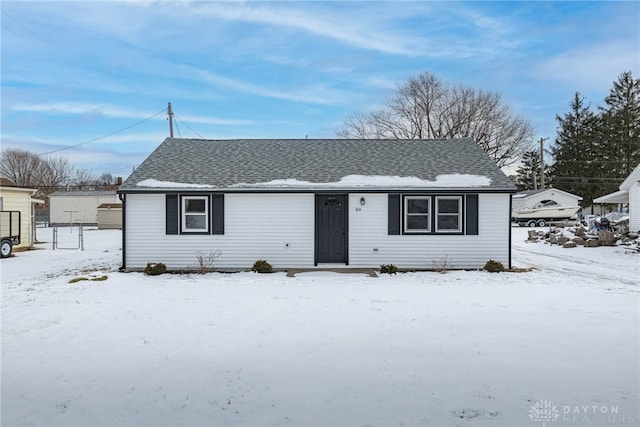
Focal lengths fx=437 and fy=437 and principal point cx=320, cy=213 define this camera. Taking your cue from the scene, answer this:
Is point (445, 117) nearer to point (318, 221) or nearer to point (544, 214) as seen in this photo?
point (544, 214)

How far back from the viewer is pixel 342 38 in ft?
50.2

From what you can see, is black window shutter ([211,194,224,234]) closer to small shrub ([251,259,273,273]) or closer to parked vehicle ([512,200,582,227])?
small shrub ([251,259,273,273])

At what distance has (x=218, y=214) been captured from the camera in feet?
42.3

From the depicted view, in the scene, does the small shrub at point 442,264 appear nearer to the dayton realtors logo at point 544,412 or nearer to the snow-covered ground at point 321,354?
the snow-covered ground at point 321,354

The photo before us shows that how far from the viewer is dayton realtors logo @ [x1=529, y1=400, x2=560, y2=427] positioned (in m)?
3.89

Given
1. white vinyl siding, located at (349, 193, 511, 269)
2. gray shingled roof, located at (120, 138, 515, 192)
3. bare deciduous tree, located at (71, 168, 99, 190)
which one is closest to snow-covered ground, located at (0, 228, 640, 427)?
white vinyl siding, located at (349, 193, 511, 269)

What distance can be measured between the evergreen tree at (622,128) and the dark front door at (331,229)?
145 ft

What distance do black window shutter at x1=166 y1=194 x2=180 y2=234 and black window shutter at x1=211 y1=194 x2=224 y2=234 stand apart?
3.41ft

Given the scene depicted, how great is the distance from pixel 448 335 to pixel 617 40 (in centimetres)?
1186

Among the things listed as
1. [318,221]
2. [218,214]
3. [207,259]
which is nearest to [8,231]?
[207,259]

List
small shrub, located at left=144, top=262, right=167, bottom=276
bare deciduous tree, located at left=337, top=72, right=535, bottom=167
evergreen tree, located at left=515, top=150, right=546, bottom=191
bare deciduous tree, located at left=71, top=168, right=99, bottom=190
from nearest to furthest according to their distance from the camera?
1. small shrub, located at left=144, top=262, right=167, bottom=276
2. bare deciduous tree, located at left=337, top=72, right=535, bottom=167
3. evergreen tree, located at left=515, top=150, right=546, bottom=191
4. bare deciduous tree, located at left=71, top=168, right=99, bottom=190

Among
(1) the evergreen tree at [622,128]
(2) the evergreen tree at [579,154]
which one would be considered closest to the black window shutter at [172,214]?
(2) the evergreen tree at [579,154]

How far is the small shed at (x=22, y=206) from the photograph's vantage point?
18047 millimetres

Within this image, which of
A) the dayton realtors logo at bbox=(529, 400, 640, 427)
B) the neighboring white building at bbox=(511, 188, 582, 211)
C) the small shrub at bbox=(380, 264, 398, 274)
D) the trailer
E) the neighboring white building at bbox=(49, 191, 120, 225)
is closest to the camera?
the dayton realtors logo at bbox=(529, 400, 640, 427)
